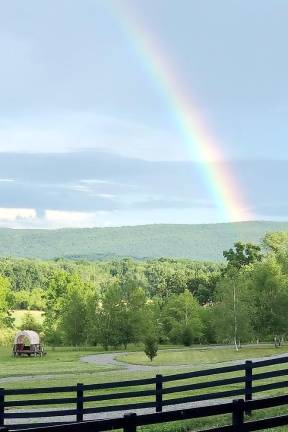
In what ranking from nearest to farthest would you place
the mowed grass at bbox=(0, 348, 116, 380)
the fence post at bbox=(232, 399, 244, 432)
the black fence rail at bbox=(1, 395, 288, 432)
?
the black fence rail at bbox=(1, 395, 288, 432) → the fence post at bbox=(232, 399, 244, 432) → the mowed grass at bbox=(0, 348, 116, 380)

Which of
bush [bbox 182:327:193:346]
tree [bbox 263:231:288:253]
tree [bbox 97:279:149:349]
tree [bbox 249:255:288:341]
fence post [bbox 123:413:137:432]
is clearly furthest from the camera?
tree [bbox 263:231:288:253]

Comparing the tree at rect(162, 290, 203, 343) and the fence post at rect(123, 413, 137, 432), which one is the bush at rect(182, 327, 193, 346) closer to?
the tree at rect(162, 290, 203, 343)

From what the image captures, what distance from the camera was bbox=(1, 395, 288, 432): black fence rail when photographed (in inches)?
247

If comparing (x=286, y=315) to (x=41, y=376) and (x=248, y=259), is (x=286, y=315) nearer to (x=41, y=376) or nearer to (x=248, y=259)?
(x=41, y=376)

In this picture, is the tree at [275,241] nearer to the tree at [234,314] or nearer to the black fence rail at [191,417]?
the tree at [234,314]

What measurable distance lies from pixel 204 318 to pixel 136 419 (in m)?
84.5

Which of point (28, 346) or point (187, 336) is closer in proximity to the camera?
point (28, 346)

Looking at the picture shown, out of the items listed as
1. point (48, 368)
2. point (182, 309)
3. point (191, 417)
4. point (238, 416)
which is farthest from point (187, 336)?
point (238, 416)

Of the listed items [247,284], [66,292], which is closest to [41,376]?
[247,284]

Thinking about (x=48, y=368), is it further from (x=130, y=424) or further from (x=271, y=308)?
(x=130, y=424)

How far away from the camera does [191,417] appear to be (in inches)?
284

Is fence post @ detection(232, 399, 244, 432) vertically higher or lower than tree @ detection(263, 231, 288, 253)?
lower

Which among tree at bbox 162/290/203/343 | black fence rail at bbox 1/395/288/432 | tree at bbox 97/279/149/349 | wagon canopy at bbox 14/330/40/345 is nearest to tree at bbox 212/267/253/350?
tree at bbox 162/290/203/343

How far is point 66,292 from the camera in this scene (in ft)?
332
